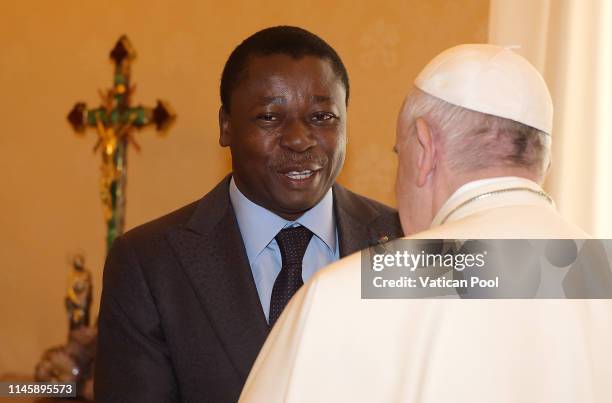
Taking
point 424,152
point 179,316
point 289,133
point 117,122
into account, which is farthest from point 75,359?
point 424,152

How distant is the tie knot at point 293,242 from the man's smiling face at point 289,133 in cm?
4

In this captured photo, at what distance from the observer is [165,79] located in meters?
4.86

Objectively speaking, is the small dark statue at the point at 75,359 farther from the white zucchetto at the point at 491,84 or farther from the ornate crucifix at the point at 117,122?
the white zucchetto at the point at 491,84

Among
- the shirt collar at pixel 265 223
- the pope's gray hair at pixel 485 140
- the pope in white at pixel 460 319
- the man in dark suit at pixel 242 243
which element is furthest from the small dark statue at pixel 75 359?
the pope's gray hair at pixel 485 140

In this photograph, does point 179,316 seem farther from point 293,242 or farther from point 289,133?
point 289,133

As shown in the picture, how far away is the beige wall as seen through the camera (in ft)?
15.0

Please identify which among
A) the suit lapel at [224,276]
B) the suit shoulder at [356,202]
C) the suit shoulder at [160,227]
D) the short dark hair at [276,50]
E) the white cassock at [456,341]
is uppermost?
the short dark hair at [276,50]

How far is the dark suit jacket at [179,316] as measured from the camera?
2.65 m

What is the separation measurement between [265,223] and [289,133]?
0.90ft

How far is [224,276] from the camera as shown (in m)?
2.77

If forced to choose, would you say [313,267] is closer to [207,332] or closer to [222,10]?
[207,332]

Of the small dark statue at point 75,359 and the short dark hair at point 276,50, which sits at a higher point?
the short dark hair at point 276,50

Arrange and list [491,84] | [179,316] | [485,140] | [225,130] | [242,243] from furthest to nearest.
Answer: [225,130], [242,243], [179,316], [491,84], [485,140]

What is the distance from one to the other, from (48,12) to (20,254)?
4.06 ft
